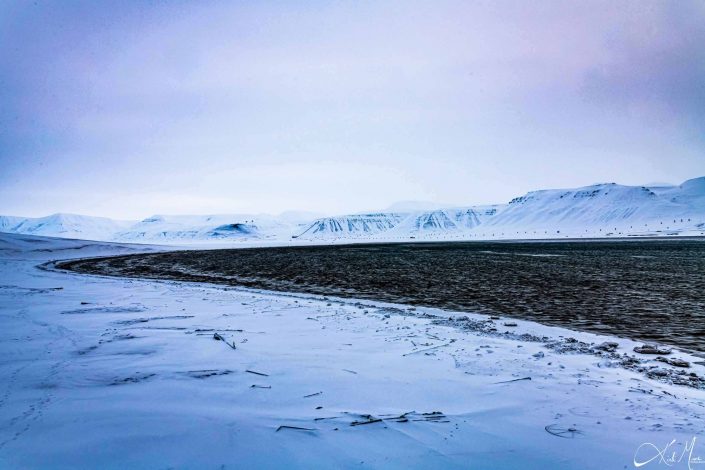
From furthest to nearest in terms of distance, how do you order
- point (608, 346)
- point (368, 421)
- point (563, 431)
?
point (608, 346) < point (368, 421) < point (563, 431)

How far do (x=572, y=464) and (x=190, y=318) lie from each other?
8835 mm

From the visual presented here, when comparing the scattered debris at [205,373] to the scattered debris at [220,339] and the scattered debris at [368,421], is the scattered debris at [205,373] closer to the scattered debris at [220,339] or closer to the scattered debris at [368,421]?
the scattered debris at [220,339]

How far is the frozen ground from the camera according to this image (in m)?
3.79

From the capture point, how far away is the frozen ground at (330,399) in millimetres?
3787

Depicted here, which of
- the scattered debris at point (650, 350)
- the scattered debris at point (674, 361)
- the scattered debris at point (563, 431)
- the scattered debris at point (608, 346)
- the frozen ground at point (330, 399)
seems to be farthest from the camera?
the scattered debris at point (608, 346)

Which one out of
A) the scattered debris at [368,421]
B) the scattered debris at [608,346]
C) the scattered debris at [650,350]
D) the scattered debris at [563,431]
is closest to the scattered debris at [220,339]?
the scattered debris at [368,421]

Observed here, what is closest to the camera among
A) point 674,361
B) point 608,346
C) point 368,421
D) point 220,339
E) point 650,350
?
point 368,421

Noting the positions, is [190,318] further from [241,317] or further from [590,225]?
[590,225]

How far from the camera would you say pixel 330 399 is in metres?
5.04

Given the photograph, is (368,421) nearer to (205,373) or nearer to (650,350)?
(205,373)

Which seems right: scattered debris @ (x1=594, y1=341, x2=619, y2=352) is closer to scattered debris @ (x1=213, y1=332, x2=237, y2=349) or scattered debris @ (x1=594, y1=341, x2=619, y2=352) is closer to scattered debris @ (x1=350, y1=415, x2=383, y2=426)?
scattered debris @ (x1=350, y1=415, x2=383, y2=426)

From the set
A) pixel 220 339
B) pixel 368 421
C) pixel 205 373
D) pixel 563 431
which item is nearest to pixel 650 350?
pixel 563 431

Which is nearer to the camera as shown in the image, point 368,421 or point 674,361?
point 368,421

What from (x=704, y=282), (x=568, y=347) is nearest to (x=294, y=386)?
(x=568, y=347)
